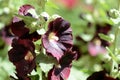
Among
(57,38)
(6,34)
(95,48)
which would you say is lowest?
(95,48)

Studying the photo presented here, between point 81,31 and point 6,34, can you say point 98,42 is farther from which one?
point 6,34

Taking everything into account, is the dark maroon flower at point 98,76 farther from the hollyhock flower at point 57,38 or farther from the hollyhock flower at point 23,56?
→ the hollyhock flower at point 23,56

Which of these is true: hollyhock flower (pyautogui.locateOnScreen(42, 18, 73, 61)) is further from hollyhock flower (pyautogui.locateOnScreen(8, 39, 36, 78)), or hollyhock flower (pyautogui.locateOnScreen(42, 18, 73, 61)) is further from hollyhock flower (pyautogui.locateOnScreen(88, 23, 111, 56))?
hollyhock flower (pyautogui.locateOnScreen(88, 23, 111, 56))

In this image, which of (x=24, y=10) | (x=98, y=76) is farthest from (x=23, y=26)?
(x=98, y=76)

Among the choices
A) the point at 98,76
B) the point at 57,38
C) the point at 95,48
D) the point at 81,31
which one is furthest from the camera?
the point at 81,31

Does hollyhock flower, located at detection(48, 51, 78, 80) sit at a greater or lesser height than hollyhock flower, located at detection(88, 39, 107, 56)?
greater

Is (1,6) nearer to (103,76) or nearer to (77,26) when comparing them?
(77,26)

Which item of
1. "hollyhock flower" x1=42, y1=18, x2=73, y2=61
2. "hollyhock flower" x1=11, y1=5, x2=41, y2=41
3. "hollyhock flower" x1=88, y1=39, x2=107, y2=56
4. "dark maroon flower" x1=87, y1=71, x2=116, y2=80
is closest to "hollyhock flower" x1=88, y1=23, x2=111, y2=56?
"hollyhock flower" x1=88, y1=39, x2=107, y2=56

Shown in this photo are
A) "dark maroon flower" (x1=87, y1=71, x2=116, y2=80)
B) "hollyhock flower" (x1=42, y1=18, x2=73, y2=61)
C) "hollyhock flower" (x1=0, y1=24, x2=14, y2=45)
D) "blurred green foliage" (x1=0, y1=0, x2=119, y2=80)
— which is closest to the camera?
"hollyhock flower" (x1=42, y1=18, x2=73, y2=61)
